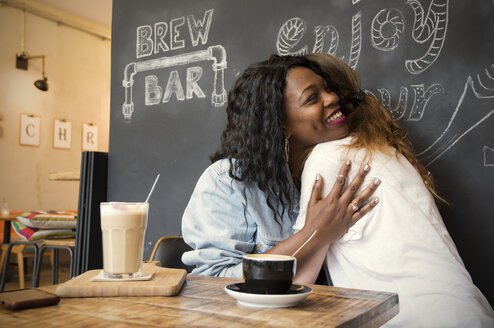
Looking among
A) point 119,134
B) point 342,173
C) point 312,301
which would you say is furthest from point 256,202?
point 119,134

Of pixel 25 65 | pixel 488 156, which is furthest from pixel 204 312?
pixel 25 65

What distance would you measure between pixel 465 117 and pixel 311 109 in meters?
0.74

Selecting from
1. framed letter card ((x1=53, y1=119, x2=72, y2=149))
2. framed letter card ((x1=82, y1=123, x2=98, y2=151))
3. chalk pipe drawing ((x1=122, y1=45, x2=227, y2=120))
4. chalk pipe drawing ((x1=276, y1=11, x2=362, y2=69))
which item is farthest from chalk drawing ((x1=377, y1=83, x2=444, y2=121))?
framed letter card ((x1=82, y1=123, x2=98, y2=151))

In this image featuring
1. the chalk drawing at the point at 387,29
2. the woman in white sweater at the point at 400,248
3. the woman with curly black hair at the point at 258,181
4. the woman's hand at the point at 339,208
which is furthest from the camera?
the chalk drawing at the point at 387,29

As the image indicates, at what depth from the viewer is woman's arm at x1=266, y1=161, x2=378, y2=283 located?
4.48 ft

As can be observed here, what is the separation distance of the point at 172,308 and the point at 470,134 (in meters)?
1.57

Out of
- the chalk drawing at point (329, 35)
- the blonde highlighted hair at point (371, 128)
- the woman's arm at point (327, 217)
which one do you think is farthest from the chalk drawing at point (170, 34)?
the woman's arm at point (327, 217)

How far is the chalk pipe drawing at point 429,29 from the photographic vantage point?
202 cm

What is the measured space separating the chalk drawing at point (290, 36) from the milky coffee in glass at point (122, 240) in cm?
163

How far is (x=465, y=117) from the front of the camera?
1.94 meters

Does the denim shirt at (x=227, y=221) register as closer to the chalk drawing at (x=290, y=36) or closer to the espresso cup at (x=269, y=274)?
the espresso cup at (x=269, y=274)

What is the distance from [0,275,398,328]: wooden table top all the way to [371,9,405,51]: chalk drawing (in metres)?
1.51

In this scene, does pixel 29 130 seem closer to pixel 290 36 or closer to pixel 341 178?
pixel 290 36

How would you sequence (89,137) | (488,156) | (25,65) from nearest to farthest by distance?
Answer: (488,156) < (25,65) < (89,137)
